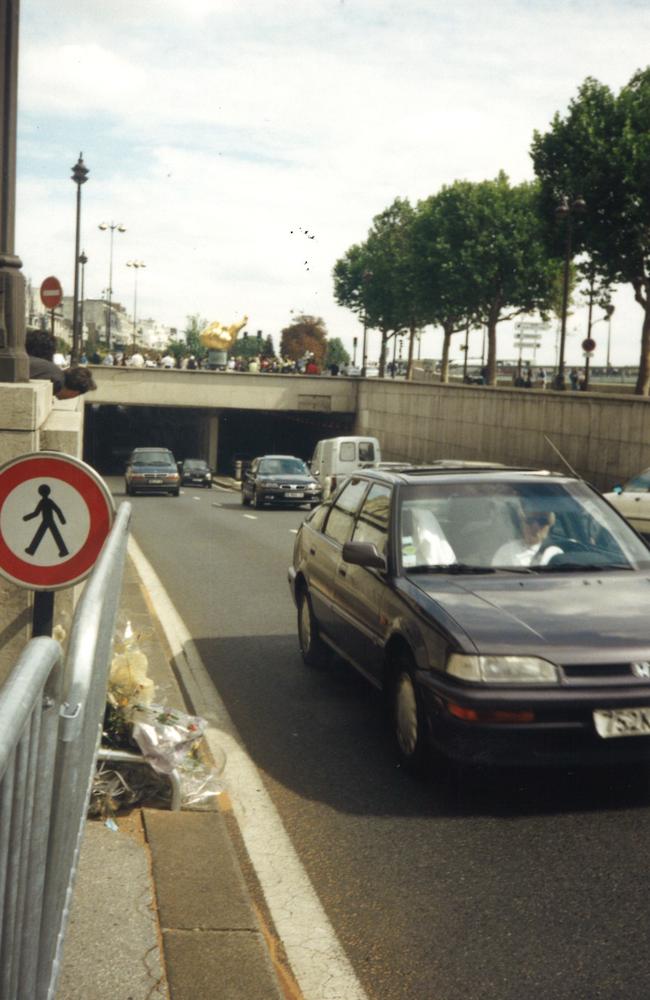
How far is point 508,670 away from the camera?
5.69 metres

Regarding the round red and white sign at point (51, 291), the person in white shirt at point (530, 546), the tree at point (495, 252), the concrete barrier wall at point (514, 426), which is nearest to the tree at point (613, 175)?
the concrete barrier wall at point (514, 426)

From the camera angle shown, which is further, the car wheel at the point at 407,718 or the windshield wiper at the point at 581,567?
the windshield wiper at the point at 581,567

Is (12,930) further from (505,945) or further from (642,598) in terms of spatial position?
(642,598)

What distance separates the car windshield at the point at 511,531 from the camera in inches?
279

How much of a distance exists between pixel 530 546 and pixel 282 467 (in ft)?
100

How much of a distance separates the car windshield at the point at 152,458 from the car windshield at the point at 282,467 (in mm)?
9734

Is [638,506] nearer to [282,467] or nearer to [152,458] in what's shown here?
[282,467]

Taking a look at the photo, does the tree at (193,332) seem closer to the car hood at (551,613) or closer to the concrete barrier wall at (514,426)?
the concrete barrier wall at (514,426)

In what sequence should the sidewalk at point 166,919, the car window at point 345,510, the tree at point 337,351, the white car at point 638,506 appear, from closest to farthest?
the sidewalk at point 166,919, the car window at point 345,510, the white car at point 638,506, the tree at point 337,351

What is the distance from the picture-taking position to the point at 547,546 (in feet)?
23.8

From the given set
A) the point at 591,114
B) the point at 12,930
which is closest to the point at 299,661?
the point at 12,930

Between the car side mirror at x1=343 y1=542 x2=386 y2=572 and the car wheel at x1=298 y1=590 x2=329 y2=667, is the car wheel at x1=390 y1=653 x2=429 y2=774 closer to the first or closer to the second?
the car side mirror at x1=343 y1=542 x2=386 y2=572

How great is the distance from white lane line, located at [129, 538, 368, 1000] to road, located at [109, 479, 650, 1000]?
5 centimetres

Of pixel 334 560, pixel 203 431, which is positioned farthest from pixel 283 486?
pixel 203 431
